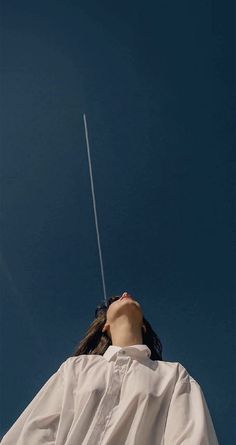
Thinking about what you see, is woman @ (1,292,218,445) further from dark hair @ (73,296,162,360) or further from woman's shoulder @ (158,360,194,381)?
dark hair @ (73,296,162,360)

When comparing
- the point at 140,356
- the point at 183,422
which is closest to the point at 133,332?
the point at 140,356

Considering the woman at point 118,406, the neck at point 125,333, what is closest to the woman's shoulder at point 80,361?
the woman at point 118,406

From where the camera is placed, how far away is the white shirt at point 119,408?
3850 mm

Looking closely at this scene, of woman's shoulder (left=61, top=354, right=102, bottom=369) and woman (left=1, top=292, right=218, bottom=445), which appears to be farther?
woman's shoulder (left=61, top=354, right=102, bottom=369)

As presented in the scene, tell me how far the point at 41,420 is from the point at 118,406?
0.55 meters

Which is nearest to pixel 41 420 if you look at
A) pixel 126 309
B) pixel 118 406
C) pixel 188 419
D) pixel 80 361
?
pixel 118 406

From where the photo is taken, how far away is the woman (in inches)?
152

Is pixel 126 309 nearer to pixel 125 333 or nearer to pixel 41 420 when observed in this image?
pixel 125 333

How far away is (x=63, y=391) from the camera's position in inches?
173

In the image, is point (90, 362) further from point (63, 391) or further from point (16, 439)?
point (16, 439)

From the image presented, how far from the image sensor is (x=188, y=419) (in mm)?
3887

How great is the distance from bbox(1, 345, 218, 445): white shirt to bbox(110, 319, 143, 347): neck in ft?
0.82

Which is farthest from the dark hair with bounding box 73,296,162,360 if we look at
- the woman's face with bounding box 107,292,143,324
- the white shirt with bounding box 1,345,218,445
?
the white shirt with bounding box 1,345,218,445

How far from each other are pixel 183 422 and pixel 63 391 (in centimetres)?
97
